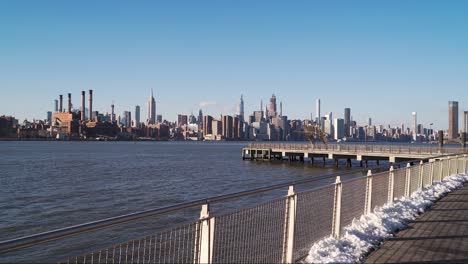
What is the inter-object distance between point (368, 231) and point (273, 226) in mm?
6022

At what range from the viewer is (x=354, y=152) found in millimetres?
58531

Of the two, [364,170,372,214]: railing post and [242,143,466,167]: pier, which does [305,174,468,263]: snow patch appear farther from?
[242,143,466,167]: pier

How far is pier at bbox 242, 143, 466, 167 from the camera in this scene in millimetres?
51259

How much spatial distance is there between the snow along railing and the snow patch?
0.87 ft

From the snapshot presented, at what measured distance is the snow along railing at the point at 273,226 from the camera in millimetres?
4789

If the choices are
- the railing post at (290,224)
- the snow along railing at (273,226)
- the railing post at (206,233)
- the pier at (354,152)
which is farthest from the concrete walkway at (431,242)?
the pier at (354,152)

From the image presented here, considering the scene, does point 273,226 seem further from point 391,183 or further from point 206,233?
point 206,233

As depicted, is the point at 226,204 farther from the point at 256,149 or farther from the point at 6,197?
the point at 256,149

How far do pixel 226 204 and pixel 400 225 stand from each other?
13.5 m

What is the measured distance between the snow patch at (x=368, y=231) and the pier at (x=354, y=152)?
3296cm

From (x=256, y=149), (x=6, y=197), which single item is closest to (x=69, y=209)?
(x=6, y=197)

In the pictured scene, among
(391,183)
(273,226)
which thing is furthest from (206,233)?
(273,226)

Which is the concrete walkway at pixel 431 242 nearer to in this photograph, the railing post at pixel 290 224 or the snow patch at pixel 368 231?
the snow patch at pixel 368 231

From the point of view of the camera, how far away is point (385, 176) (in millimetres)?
11836
